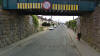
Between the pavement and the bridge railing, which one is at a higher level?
the bridge railing

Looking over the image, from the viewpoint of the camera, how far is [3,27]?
525 inches

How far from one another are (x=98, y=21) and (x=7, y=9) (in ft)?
32.6

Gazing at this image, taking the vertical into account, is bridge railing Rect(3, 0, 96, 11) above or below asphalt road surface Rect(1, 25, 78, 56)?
above

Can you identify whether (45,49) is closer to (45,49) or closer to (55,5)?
(45,49)

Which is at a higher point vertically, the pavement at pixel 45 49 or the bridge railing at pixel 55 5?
the bridge railing at pixel 55 5

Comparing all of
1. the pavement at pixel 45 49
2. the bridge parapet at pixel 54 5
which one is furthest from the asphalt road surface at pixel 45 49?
the bridge parapet at pixel 54 5

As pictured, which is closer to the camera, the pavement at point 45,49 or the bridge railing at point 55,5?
the pavement at point 45,49

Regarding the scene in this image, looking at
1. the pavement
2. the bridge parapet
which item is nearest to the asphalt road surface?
the pavement

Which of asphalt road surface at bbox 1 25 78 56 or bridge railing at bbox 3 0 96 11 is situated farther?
bridge railing at bbox 3 0 96 11

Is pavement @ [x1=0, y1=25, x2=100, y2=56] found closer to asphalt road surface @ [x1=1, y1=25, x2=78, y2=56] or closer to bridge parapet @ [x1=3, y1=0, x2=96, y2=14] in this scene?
asphalt road surface @ [x1=1, y1=25, x2=78, y2=56]

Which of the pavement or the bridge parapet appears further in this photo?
the bridge parapet

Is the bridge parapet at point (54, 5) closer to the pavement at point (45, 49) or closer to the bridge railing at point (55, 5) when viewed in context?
the bridge railing at point (55, 5)

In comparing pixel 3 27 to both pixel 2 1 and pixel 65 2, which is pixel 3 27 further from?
pixel 65 2

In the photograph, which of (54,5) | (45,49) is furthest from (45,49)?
(54,5)
